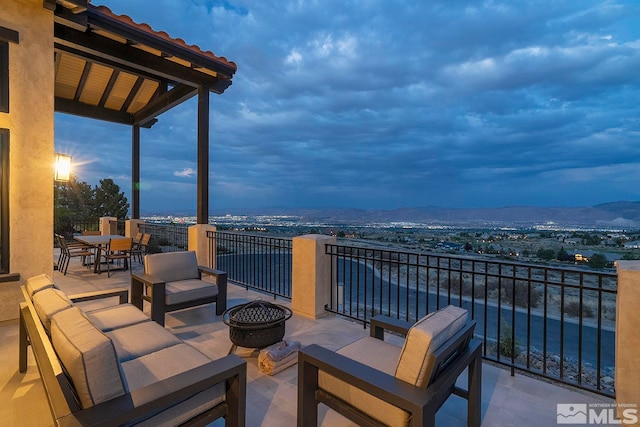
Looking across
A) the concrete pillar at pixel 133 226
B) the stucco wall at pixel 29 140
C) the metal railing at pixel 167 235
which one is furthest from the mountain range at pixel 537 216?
the stucco wall at pixel 29 140

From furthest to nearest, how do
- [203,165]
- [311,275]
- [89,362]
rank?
[203,165] < [311,275] < [89,362]

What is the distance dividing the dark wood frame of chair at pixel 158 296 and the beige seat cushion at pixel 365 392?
8.16 ft

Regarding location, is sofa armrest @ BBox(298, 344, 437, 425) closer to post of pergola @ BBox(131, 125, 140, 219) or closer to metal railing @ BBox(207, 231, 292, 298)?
metal railing @ BBox(207, 231, 292, 298)

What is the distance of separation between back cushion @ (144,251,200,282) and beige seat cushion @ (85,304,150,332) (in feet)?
3.75

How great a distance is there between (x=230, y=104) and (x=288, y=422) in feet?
80.1

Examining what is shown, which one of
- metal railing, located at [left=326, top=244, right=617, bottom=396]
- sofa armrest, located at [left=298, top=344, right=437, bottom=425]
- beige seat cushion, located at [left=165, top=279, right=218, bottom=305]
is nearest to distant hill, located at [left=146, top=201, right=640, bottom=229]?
beige seat cushion, located at [left=165, top=279, right=218, bottom=305]

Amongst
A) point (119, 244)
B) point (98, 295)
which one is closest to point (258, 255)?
point (119, 244)

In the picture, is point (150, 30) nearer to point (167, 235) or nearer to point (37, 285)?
point (37, 285)

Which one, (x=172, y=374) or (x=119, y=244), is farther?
(x=119, y=244)

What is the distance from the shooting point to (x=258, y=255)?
588 centimetres

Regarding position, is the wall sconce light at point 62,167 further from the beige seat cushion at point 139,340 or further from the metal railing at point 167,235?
the beige seat cushion at point 139,340

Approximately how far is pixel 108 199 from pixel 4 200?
659 inches

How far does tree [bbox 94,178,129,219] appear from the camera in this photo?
57.9ft

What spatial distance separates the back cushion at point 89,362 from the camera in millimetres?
1169
